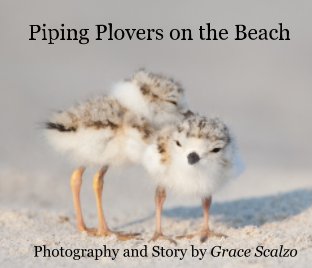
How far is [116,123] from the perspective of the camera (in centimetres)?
670

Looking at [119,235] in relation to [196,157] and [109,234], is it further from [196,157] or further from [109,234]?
[196,157]

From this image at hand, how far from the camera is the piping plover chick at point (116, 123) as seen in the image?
6.67 meters

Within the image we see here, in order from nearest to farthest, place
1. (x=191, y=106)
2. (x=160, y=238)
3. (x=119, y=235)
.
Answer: (x=160, y=238) < (x=119, y=235) < (x=191, y=106)

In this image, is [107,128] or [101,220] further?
[101,220]

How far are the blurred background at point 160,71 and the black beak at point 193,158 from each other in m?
0.68

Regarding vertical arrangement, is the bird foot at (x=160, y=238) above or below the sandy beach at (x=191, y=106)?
below

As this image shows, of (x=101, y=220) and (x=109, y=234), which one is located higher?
(x=101, y=220)

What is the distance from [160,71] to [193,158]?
531 centimetres

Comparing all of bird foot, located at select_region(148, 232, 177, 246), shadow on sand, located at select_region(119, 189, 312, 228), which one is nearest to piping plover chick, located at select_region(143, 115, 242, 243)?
bird foot, located at select_region(148, 232, 177, 246)

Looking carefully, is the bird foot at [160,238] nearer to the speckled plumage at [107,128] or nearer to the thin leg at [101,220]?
the thin leg at [101,220]

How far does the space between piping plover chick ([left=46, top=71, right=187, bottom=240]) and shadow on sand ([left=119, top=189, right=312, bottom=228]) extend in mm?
1274

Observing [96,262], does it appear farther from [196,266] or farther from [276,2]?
[276,2]

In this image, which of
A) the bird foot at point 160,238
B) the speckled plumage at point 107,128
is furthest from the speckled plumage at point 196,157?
the bird foot at point 160,238

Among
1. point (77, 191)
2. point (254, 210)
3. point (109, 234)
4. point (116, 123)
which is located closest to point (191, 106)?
point (254, 210)
